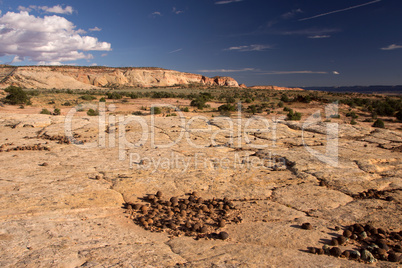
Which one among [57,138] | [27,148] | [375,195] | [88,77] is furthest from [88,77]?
[375,195]

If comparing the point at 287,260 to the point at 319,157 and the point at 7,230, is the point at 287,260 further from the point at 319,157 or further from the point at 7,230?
Answer: the point at 319,157

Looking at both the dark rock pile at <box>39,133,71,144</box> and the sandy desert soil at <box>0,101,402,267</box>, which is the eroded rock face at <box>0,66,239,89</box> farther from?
the sandy desert soil at <box>0,101,402,267</box>

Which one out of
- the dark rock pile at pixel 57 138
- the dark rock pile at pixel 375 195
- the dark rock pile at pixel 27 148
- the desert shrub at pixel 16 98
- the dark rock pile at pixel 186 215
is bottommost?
the dark rock pile at pixel 186 215

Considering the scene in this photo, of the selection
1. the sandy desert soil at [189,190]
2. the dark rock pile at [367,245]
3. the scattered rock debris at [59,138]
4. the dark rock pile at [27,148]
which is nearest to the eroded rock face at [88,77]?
the scattered rock debris at [59,138]

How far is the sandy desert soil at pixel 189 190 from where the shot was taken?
267 cm

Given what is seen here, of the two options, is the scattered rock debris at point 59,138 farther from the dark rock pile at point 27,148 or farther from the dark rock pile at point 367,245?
the dark rock pile at point 367,245

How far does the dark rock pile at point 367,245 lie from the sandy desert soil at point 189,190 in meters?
0.10

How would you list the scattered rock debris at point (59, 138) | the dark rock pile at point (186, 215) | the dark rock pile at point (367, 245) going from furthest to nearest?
the scattered rock debris at point (59, 138) < the dark rock pile at point (186, 215) < the dark rock pile at point (367, 245)

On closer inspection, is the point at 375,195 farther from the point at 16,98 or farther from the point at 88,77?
the point at 88,77

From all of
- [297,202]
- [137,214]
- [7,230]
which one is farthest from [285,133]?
[7,230]

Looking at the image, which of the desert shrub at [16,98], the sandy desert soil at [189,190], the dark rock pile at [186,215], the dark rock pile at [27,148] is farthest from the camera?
the desert shrub at [16,98]

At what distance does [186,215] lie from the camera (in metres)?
3.68

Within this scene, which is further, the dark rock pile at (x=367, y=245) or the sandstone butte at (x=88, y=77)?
the sandstone butte at (x=88, y=77)

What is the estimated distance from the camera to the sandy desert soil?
267cm
